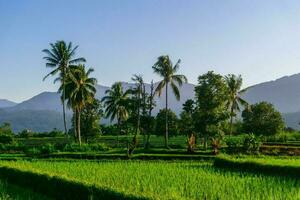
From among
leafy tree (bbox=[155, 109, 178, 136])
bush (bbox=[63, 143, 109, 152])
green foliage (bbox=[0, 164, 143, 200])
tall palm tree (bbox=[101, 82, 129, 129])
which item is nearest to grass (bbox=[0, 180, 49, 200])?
green foliage (bbox=[0, 164, 143, 200])

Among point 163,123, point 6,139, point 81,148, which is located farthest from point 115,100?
point 81,148

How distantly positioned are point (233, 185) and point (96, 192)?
18.2ft

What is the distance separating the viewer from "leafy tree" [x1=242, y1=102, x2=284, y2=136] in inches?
3196

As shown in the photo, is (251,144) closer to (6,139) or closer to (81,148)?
(81,148)

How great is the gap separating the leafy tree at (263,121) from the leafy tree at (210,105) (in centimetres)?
2242

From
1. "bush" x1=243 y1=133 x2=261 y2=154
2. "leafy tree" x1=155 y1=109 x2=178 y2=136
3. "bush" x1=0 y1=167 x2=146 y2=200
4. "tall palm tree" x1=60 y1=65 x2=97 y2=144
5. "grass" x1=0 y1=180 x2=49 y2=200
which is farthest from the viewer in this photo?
"leafy tree" x1=155 y1=109 x2=178 y2=136

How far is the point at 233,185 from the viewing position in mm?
19859

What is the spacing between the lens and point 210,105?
196 ft

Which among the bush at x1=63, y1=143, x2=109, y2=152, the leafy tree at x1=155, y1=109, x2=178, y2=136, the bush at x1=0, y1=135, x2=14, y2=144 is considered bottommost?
the bush at x1=63, y1=143, x2=109, y2=152

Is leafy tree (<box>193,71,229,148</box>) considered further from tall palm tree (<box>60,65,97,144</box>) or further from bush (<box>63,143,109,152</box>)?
tall palm tree (<box>60,65,97,144</box>)

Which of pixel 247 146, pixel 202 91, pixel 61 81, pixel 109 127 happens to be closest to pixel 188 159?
pixel 247 146

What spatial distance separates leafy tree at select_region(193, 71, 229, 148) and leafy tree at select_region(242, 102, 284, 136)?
883 inches

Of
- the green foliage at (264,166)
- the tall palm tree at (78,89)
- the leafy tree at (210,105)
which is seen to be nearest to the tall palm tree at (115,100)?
the tall palm tree at (78,89)

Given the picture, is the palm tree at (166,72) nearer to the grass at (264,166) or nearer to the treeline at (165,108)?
the treeline at (165,108)
